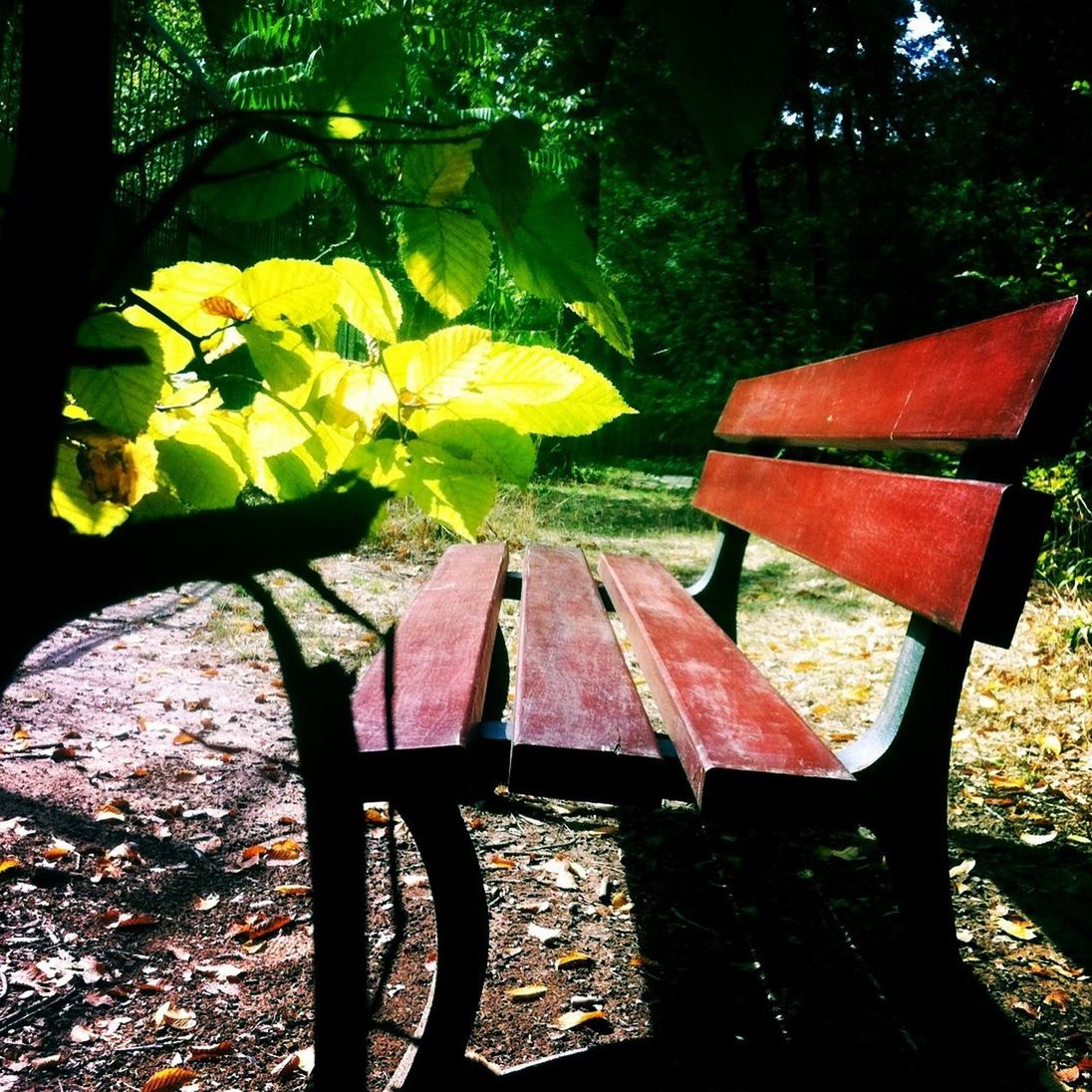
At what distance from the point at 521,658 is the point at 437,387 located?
35.8 inches

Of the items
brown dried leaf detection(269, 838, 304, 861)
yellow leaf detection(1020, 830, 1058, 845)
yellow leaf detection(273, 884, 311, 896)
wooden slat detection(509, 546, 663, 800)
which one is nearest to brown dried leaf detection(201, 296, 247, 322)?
wooden slat detection(509, 546, 663, 800)

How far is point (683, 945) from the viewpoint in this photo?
1774 millimetres

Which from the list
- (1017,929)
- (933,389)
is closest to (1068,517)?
(1017,929)

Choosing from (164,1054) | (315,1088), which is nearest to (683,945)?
(315,1088)

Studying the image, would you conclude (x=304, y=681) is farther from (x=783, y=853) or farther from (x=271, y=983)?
(x=783, y=853)

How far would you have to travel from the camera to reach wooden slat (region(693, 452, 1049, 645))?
1.13 meters

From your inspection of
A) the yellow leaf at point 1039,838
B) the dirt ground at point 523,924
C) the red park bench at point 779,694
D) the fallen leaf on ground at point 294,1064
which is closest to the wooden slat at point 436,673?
the red park bench at point 779,694

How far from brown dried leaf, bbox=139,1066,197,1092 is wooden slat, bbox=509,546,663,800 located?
0.77 metres

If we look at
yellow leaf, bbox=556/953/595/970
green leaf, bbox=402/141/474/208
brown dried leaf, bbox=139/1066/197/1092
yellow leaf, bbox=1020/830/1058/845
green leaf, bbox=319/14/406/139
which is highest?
green leaf, bbox=319/14/406/139

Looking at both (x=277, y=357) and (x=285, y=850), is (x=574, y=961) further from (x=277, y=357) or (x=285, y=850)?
(x=277, y=357)

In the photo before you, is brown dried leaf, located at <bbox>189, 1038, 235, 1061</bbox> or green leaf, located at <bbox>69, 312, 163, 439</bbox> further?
brown dried leaf, located at <bbox>189, 1038, 235, 1061</bbox>

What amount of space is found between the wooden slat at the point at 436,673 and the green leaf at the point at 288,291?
0.31 metres

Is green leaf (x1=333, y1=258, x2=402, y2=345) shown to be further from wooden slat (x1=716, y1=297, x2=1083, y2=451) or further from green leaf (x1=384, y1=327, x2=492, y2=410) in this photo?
wooden slat (x1=716, y1=297, x2=1083, y2=451)

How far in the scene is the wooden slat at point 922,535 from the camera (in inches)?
44.4
